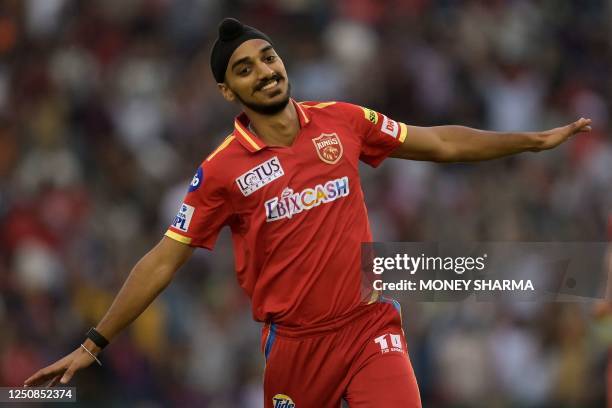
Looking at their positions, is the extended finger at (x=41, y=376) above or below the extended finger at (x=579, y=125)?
below

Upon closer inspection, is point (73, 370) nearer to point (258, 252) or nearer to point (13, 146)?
point (258, 252)

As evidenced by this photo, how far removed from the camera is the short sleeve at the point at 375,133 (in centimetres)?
625

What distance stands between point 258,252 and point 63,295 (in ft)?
16.9

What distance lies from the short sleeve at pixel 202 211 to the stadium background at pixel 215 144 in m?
4.14

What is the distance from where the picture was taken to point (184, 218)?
6.02 m

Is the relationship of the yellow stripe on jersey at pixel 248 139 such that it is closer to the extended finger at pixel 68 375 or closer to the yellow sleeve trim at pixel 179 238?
the yellow sleeve trim at pixel 179 238

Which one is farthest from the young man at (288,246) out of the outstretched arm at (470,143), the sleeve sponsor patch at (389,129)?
the outstretched arm at (470,143)

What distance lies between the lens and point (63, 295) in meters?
10.9

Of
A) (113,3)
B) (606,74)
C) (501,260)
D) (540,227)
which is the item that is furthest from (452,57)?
(501,260)

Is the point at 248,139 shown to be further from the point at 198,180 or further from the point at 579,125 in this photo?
the point at 579,125

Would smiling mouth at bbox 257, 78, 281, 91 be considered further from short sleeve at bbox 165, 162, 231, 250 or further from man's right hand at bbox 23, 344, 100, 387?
man's right hand at bbox 23, 344, 100, 387

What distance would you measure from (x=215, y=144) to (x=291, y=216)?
19.9ft

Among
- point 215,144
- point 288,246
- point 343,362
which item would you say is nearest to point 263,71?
point 288,246

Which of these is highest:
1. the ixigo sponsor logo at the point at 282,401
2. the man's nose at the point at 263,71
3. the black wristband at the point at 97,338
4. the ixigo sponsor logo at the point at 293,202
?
the man's nose at the point at 263,71
